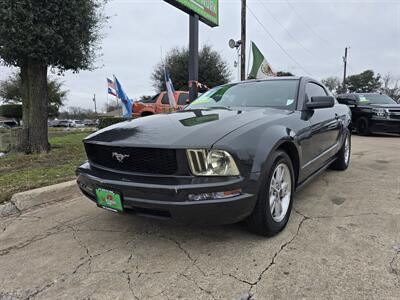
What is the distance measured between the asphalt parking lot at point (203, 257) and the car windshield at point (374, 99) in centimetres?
850

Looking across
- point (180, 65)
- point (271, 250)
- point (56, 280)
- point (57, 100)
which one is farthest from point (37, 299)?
point (57, 100)

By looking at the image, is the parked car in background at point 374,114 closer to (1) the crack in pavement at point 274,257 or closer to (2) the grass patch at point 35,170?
(1) the crack in pavement at point 274,257

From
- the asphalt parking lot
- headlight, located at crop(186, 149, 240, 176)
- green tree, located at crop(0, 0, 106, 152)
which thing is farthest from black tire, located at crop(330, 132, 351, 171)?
green tree, located at crop(0, 0, 106, 152)

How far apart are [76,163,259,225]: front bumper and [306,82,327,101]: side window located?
75.9 inches

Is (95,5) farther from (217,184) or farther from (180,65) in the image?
(180,65)

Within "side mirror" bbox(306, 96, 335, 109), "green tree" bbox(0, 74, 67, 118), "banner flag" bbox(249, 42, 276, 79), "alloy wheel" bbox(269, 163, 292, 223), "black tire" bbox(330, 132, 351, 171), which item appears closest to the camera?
"alloy wheel" bbox(269, 163, 292, 223)

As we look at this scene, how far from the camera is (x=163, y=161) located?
7.10 ft

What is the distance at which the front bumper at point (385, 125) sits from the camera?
9.68m

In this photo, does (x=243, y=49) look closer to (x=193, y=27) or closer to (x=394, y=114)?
(x=193, y=27)

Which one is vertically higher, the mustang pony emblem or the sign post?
the sign post

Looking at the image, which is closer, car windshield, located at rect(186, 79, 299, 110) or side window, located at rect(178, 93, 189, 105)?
car windshield, located at rect(186, 79, 299, 110)

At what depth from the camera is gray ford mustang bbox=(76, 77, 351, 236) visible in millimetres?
2066

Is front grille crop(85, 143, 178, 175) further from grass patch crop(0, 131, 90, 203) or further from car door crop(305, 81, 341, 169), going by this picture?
grass patch crop(0, 131, 90, 203)

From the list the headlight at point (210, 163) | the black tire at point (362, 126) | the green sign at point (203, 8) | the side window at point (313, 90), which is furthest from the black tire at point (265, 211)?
the black tire at point (362, 126)
